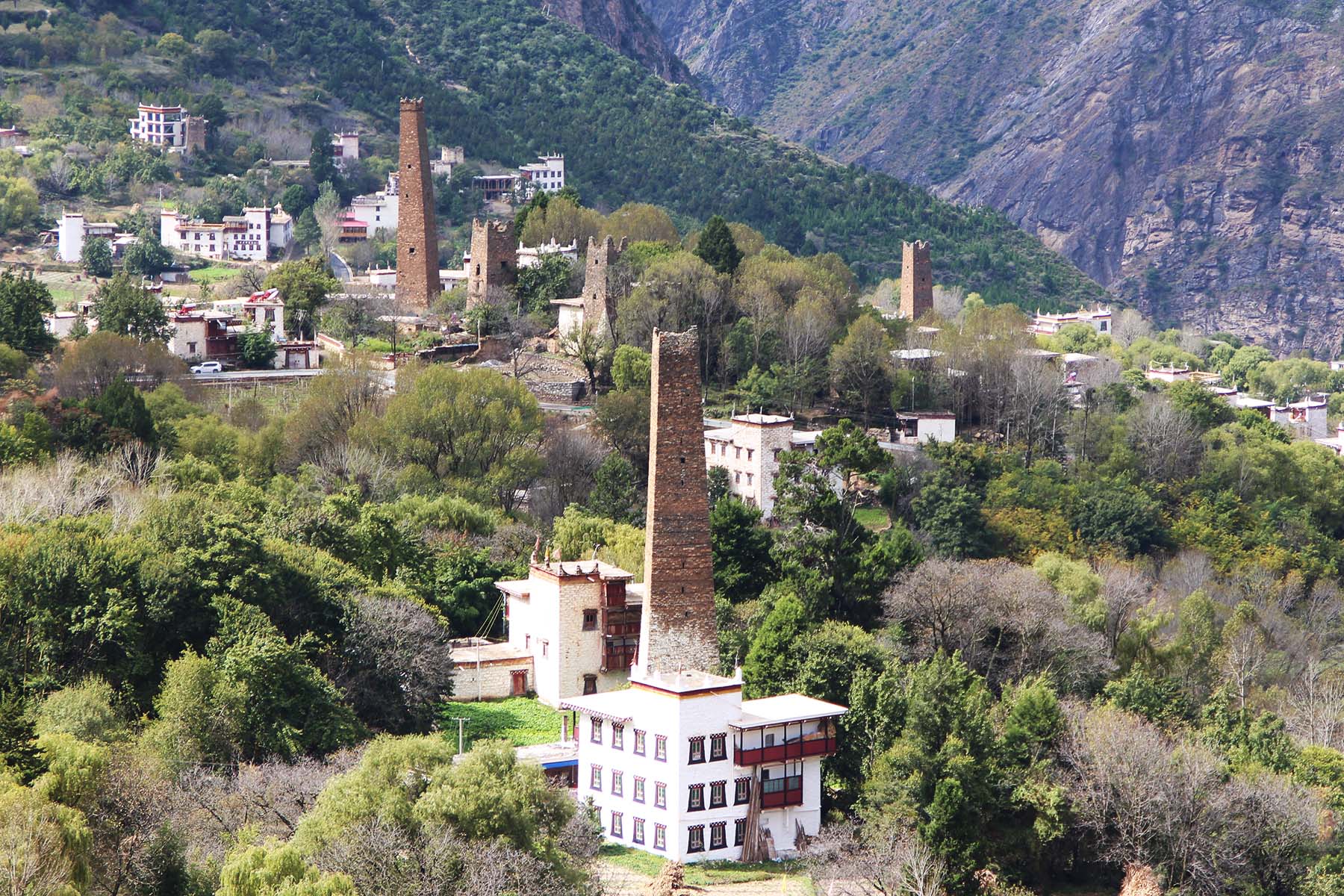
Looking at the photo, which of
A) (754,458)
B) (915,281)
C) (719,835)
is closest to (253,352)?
(754,458)

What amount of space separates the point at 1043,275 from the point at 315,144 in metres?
40.2

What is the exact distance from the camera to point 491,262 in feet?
241

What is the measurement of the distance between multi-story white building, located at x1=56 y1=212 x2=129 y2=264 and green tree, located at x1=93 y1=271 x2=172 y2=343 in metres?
20.6

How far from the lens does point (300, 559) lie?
4475cm

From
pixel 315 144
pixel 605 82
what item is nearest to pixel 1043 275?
pixel 605 82

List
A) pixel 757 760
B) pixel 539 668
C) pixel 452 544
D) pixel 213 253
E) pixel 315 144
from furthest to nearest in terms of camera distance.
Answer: pixel 315 144, pixel 213 253, pixel 452 544, pixel 539 668, pixel 757 760

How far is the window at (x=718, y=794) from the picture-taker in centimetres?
3991

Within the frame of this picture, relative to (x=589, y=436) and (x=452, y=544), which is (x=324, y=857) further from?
(x=589, y=436)

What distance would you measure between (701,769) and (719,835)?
1.25 metres

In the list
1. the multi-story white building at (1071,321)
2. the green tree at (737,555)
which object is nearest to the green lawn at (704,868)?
the green tree at (737,555)

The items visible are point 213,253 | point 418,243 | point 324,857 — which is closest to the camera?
point 324,857

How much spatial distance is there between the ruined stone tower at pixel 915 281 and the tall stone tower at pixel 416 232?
21.6 metres

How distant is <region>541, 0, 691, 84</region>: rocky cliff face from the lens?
144 meters

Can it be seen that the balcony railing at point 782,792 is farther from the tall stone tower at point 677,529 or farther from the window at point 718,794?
the tall stone tower at point 677,529
